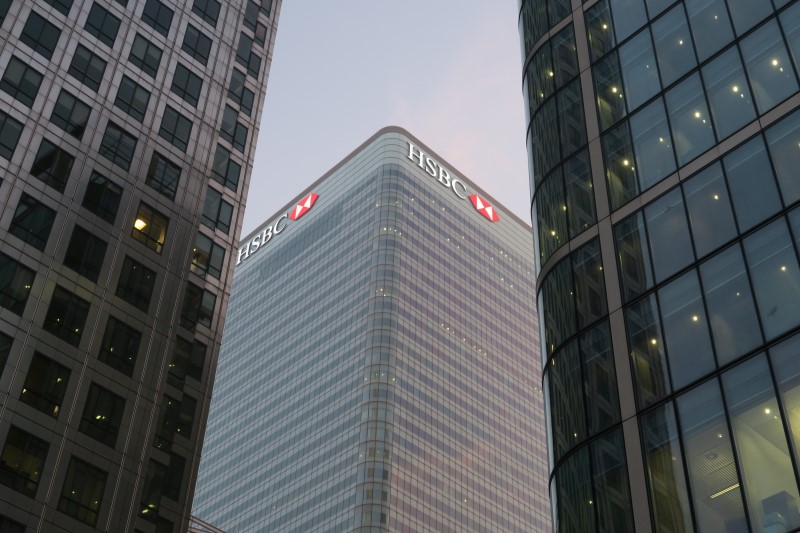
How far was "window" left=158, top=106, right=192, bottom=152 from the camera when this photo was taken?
205ft

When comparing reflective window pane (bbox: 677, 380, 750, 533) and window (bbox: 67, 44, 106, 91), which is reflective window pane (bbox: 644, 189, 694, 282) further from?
window (bbox: 67, 44, 106, 91)

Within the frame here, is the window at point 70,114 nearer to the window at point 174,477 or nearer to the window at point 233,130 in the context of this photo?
the window at point 233,130

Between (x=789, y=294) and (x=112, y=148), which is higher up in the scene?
(x=112, y=148)

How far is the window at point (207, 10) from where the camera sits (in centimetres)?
6994

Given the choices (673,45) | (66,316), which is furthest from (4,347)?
(673,45)

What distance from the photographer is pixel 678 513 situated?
28.8 m

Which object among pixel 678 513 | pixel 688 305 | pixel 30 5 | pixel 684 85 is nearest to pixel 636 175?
pixel 684 85

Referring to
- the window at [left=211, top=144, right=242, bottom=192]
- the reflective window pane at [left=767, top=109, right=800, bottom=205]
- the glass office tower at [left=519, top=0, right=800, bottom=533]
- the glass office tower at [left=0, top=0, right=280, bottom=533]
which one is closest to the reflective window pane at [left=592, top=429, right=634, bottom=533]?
the glass office tower at [left=519, top=0, right=800, bottom=533]

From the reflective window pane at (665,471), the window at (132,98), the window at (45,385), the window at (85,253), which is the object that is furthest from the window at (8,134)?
the reflective window pane at (665,471)

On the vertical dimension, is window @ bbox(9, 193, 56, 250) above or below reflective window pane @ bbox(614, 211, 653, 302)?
above

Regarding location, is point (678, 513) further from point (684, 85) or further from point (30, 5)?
point (30, 5)

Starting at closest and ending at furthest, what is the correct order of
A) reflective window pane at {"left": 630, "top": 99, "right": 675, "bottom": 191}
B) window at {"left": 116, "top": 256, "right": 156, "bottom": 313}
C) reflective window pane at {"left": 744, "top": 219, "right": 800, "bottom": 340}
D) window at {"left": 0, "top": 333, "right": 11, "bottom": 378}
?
reflective window pane at {"left": 744, "top": 219, "right": 800, "bottom": 340} < reflective window pane at {"left": 630, "top": 99, "right": 675, "bottom": 191} < window at {"left": 0, "top": 333, "right": 11, "bottom": 378} < window at {"left": 116, "top": 256, "right": 156, "bottom": 313}

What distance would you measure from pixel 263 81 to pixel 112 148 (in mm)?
17517

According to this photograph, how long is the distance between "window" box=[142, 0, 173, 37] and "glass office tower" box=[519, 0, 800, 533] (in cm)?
3292
